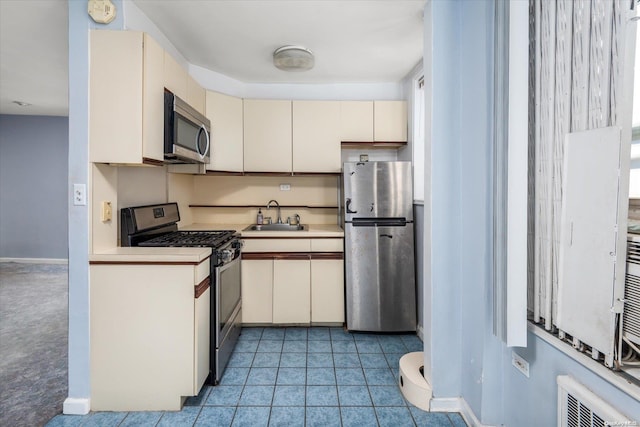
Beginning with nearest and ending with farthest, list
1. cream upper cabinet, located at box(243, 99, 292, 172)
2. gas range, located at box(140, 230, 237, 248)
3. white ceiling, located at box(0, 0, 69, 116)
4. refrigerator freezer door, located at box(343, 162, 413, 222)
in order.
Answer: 1. gas range, located at box(140, 230, 237, 248)
2. white ceiling, located at box(0, 0, 69, 116)
3. refrigerator freezer door, located at box(343, 162, 413, 222)
4. cream upper cabinet, located at box(243, 99, 292, 172)

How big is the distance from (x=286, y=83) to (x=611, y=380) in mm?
3315

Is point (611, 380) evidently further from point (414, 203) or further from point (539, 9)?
point (414, 203)

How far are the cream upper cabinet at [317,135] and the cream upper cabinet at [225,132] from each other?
0.53 m

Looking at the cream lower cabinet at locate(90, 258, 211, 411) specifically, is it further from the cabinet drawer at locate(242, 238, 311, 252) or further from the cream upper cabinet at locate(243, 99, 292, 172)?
the cream upper cabinet at locate(243, 99, 292, 172)

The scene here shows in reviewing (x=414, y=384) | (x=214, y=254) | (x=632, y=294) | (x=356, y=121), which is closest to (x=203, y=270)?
(x=214, y=254)

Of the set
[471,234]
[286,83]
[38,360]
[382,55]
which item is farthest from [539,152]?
[38,360]

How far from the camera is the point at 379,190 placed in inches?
112

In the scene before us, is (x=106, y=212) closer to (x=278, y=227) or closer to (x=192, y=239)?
(x=192, y=239)

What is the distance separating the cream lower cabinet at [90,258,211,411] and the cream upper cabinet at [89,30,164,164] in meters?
0.63

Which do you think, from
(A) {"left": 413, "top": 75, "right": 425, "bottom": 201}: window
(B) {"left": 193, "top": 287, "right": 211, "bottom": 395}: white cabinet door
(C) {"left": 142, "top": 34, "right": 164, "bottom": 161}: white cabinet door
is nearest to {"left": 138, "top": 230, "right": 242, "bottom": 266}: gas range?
(B) {"left": 193, "top": 287, "right": 211, "bottom": 395}: white cabinet door

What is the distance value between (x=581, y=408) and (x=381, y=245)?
1874 millimetres

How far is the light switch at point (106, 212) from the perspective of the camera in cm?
186

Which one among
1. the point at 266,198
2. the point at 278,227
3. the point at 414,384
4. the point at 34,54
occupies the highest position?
the point at 34,54

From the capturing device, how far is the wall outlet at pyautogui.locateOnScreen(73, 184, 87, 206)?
5.86 feet
